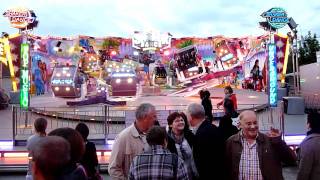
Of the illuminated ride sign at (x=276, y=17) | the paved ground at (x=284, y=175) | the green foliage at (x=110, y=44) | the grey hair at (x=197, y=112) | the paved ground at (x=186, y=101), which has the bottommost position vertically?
the paved ground at (x=284, y=175)

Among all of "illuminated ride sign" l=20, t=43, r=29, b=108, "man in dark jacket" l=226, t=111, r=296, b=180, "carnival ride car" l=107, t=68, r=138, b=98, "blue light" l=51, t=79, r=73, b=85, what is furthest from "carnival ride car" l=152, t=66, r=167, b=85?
"man in dark jacket" l=226, t=111, r=296, b=180

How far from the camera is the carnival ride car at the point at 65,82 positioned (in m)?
20.7

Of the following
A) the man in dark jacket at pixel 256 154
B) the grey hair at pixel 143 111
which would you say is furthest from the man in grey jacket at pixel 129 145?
the man in dark jacket at pixel 256 154

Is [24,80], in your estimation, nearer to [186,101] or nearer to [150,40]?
[150,40]

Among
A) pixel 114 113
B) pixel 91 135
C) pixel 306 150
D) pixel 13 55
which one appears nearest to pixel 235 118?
pixel 306 150

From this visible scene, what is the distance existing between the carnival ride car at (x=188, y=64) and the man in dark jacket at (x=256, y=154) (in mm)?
19876

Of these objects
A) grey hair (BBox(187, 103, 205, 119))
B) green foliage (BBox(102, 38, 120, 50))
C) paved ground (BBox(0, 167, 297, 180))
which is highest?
green foliage (BBox(102, 38, 120, 50))

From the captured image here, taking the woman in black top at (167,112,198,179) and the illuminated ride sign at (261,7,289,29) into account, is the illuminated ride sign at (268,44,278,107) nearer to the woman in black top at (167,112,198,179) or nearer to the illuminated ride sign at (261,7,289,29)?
the illuminated ride sign at (261,7,289,29)

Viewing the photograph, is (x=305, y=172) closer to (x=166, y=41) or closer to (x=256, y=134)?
(x=256, y=134)

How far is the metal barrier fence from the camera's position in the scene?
1327 centimetres

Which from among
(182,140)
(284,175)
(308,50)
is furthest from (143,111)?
(308,50)

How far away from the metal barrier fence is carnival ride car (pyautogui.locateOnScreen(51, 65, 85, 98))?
882 millimetres

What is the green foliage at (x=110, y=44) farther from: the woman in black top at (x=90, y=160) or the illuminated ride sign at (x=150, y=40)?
the woman in black top at (x=90, y=160)

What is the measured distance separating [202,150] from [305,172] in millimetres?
1046
